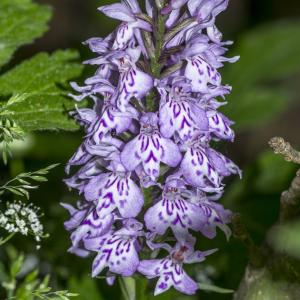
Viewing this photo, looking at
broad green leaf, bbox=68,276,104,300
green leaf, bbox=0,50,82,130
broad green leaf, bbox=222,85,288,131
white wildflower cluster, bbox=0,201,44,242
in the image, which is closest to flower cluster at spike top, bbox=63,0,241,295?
white wildflower cluster, bbox=0,201,44,242

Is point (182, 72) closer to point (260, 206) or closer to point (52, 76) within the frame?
point (52, 76)

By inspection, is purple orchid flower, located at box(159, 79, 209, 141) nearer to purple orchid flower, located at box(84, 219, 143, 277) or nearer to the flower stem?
the flower stem

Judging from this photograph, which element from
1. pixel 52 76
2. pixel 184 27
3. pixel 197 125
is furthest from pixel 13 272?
pixel 52 76

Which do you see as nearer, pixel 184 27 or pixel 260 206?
pixel 184 27

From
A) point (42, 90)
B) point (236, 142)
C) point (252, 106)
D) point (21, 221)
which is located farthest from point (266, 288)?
point (236, 142)

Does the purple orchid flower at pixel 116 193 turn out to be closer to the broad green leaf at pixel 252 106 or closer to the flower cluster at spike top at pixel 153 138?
the flower cluster at spike top at pixel 153 138
